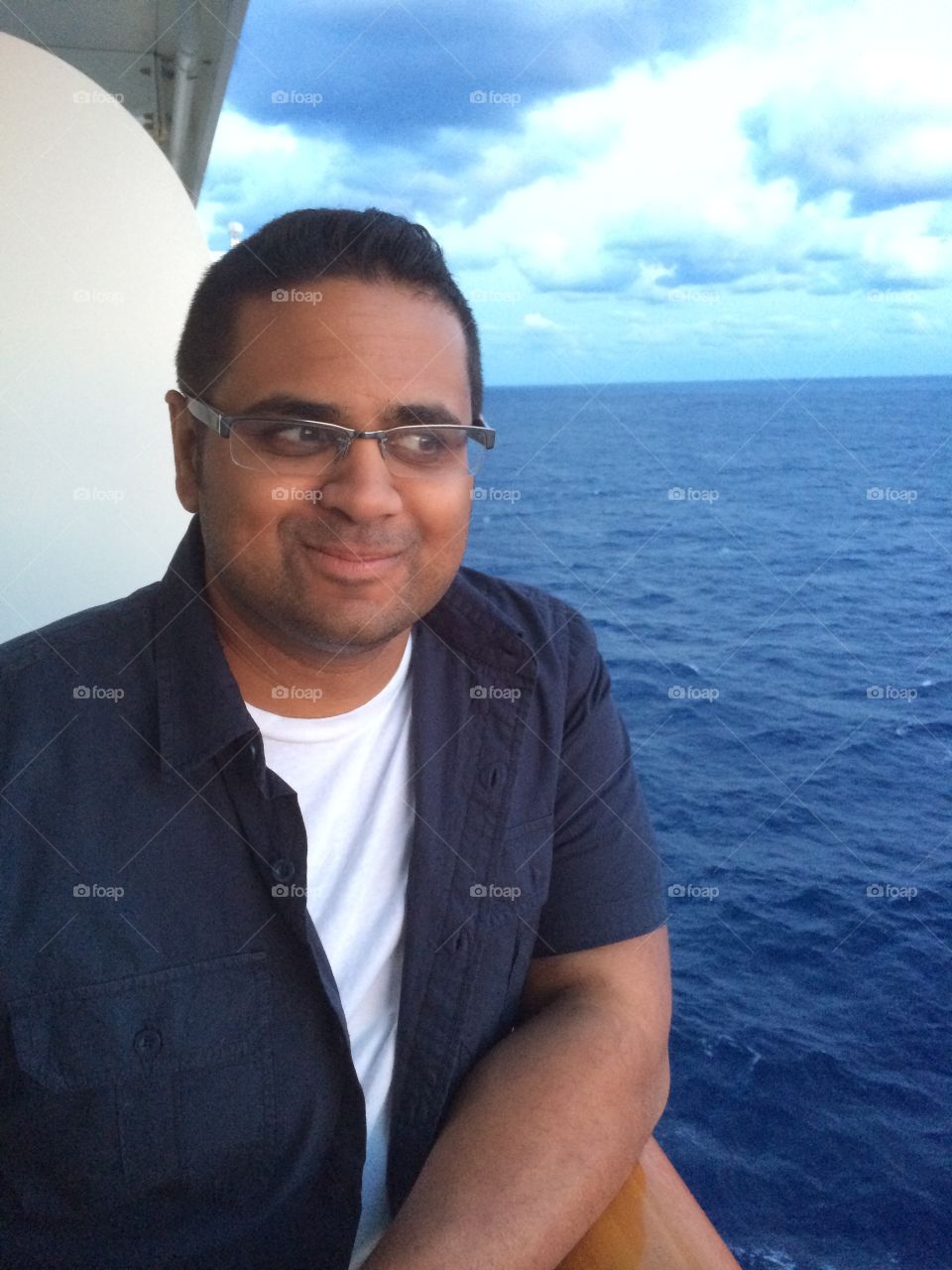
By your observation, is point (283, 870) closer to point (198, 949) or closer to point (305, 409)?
point (198, 949)

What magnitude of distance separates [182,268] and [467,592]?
1.48 meters

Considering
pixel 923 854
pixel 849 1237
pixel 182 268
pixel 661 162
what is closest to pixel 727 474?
pixel 661 162

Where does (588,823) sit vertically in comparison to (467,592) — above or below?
below

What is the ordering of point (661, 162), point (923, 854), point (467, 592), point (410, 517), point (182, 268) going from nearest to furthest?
point (410, 517), point (467, 592), point (182, 268), point (923, 854), point (661, 162)

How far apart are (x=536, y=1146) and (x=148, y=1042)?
32 centimetres

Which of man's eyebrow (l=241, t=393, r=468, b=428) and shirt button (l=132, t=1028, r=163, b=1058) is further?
man's eyebrow (l=241, t=393, r=468, b=428)

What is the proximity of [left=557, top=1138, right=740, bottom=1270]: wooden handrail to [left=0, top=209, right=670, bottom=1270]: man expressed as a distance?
0.02 meters

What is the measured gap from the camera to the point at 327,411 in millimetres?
988

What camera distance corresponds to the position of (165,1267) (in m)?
0.91

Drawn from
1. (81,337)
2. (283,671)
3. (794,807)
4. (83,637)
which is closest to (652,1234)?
(283,671)

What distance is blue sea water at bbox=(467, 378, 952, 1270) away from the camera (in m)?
9.65

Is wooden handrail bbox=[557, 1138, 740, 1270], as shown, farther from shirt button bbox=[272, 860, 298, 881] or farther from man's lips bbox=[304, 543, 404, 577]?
man's lips bbox=[304, 543, 404, 577]

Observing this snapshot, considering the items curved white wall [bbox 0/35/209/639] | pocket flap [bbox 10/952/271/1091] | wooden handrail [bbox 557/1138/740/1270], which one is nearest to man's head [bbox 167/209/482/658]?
pocket flap [bbox 10/952/271/1091]

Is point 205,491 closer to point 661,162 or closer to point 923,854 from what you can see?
point 923,854
